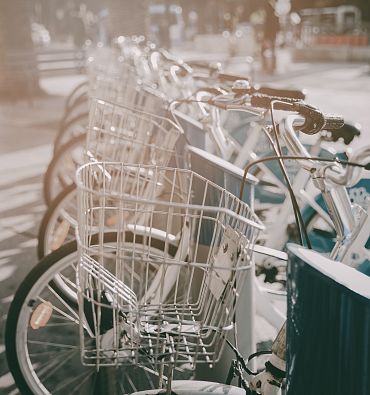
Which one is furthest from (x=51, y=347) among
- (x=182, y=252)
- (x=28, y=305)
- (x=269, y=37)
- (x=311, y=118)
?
(x=269, y=37)

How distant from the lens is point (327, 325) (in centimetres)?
129

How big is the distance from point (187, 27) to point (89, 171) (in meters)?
38.7

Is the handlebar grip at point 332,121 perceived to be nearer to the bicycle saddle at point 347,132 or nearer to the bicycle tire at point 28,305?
the bicycle tire at point 28,305

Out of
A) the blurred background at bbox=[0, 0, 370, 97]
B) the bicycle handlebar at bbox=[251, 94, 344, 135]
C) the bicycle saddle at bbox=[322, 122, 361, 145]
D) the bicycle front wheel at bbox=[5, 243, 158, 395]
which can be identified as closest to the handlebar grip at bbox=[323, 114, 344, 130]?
the bicycle handlebar at bbox=[251, 94, 344, 135]

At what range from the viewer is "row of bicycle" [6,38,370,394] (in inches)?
63.7

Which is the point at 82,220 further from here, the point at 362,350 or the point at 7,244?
the point at 7,244

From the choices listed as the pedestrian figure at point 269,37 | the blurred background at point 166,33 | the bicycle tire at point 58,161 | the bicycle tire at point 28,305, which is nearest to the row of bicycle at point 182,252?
the bicycle tire at point 28,305

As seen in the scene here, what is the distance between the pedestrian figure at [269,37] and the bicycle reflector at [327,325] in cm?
1370

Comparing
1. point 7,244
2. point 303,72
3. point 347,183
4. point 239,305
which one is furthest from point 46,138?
point 303,72

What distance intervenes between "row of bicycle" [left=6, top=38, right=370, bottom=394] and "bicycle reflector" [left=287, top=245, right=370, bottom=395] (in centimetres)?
7

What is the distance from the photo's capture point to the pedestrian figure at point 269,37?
47.5 ft

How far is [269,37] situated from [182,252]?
1359 centimetres

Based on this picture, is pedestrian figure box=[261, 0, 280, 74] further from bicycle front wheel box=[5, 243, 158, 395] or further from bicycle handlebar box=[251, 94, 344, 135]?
bicycle handlebar box=[251, 94, 344, 135]

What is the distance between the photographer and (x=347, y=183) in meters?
1.50
